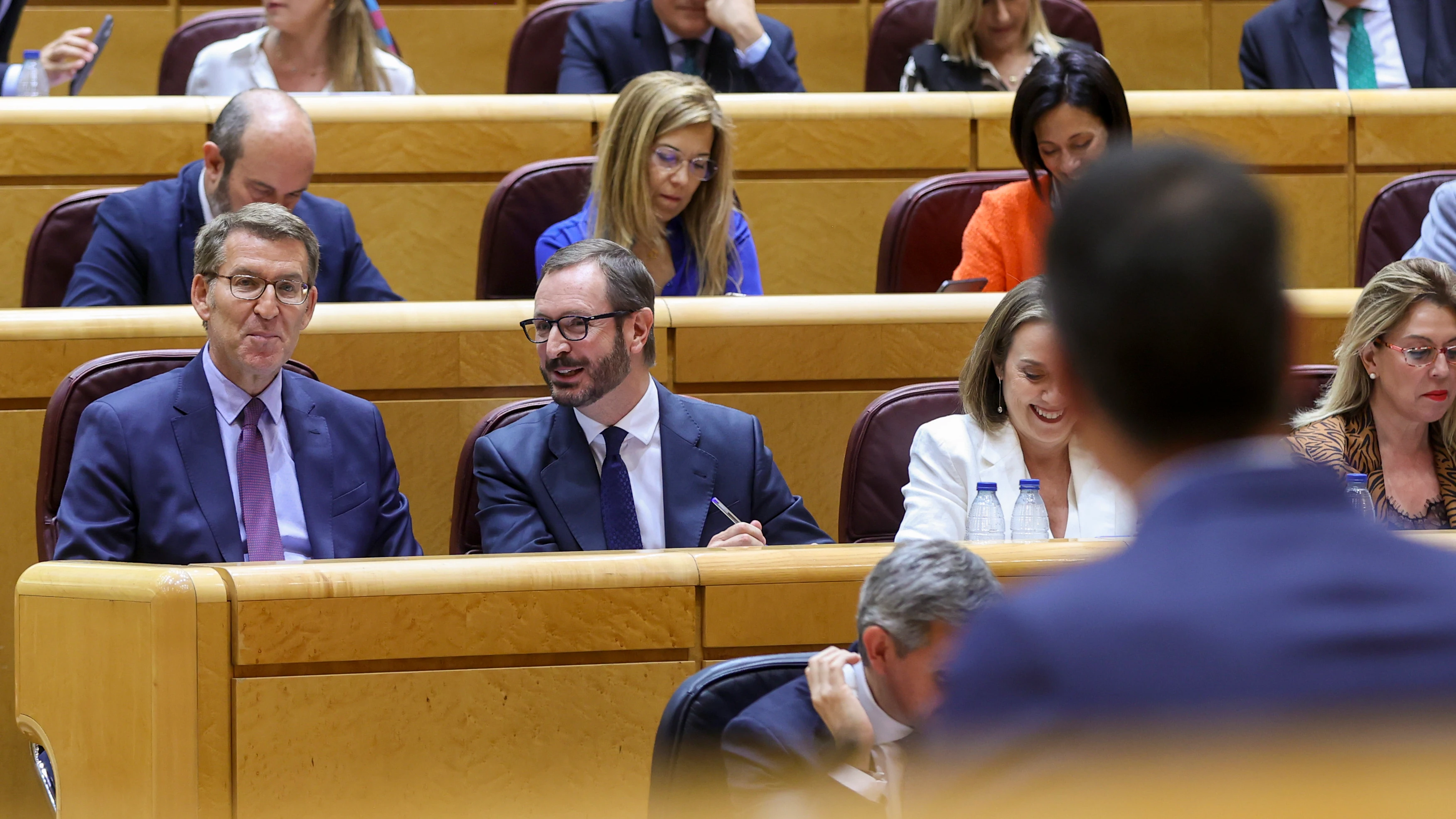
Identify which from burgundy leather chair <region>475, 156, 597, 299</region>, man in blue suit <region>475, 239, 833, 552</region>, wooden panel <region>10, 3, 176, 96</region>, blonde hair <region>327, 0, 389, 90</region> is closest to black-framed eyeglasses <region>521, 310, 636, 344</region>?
man in blue suit <region>475, 239, 833, 552</region>

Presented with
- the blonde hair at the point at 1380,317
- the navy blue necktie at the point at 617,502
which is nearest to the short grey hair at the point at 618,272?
the navy blue necktie at the point at 617,502

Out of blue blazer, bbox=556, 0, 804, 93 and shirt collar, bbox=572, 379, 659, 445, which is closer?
shirt collar, bbox=572, 379, 659, 445

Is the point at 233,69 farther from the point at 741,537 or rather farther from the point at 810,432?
the point at 741,537

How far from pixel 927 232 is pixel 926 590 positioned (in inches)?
46.4

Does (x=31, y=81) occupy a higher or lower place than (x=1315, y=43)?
lower

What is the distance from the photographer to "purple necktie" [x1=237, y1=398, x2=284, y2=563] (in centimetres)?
150

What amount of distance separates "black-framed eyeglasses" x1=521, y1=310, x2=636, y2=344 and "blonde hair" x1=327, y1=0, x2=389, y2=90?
38.4 inches

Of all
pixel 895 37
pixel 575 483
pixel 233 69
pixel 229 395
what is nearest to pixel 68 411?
pixel 229 395

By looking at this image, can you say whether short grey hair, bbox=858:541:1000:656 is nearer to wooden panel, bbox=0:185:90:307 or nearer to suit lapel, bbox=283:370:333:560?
suit lapel, bbox=283:370:333:560

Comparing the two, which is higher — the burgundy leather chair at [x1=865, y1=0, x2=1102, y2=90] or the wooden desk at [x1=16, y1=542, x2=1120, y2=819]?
the burgundy leather chair at [x1=865, y1=0, x2=1102, y2=90]

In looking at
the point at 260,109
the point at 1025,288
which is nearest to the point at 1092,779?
the point at 1025,288

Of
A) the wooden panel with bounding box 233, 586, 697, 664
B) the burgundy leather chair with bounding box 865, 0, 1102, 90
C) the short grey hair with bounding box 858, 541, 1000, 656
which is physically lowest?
the wooden panel with bounding box 233, 586, 697, 664

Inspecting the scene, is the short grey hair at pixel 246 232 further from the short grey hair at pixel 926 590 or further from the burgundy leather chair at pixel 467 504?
the short grey hair at pixel 926 590

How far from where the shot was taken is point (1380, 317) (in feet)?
5.49
